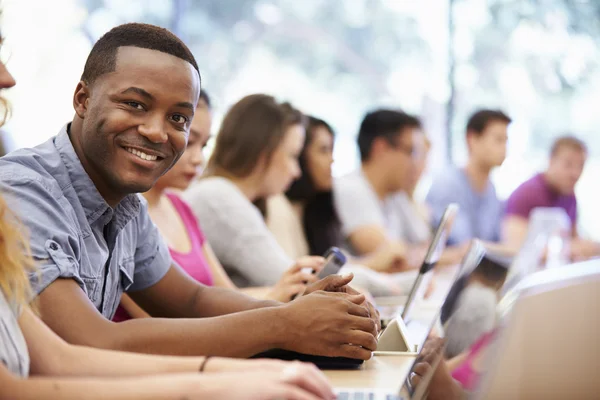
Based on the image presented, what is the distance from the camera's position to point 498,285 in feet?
5.28

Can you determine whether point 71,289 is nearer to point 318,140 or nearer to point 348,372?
point 348,372

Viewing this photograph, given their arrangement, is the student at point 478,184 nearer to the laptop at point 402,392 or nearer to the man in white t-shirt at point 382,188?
the man in white t-shirt at point 382,188

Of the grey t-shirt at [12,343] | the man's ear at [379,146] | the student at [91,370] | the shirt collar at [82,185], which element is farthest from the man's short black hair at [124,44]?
the man's ear at [379,146]

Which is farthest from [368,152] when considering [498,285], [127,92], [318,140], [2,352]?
[2,352]

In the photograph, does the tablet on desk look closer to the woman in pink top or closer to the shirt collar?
the shirt collar

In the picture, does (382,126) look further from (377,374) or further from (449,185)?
(377,374)

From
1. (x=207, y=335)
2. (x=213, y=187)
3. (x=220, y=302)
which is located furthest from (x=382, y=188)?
(x=207, y=335)

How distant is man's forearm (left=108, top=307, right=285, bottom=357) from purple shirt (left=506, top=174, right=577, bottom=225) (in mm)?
3753

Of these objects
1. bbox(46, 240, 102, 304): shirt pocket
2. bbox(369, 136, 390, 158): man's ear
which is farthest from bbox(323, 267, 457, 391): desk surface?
bbox(369, 136, 390, 158): man's ear

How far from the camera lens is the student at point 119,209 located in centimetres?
110

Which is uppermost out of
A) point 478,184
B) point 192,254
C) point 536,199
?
point 192,254

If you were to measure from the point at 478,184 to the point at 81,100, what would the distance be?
3.63 meters

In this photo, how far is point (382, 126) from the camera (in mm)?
4207

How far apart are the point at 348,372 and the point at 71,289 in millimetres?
453
